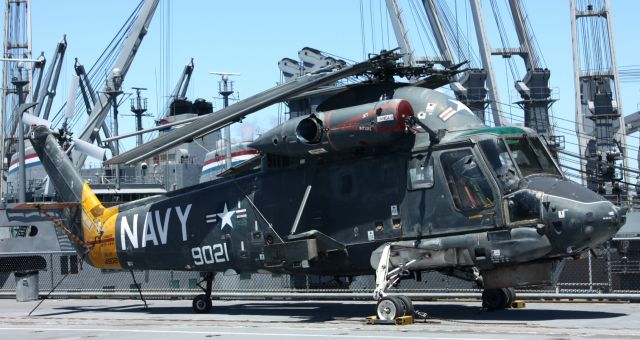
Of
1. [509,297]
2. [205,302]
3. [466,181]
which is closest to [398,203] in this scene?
[466,181]

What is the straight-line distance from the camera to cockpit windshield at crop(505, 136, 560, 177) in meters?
14.5

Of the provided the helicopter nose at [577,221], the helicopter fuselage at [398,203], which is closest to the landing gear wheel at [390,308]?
the helicopter fuselage at [398,203]

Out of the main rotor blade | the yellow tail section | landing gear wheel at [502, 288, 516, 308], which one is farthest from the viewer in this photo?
Result: the yellow tail section

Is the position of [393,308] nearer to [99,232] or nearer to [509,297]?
[509,297]

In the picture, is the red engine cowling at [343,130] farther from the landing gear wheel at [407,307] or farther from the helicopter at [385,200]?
the landing gear wheel at [407,307]

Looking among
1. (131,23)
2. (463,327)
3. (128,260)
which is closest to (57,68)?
(131,23)

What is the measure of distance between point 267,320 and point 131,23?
30.6 meters

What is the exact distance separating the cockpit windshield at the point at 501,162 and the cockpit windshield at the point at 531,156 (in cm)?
17

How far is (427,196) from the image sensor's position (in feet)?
49.0

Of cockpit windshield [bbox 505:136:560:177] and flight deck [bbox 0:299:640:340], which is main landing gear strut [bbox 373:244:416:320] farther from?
cockpit windshield [bbox 505:136:560:177]

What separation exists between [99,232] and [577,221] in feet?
35.5

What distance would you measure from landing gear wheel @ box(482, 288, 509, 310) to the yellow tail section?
26.4 feet

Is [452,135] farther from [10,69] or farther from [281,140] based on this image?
[10,69]

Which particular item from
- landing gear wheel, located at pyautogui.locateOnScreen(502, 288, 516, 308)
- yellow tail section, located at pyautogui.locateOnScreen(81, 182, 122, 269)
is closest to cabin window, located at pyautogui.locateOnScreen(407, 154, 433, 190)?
landing gear wheel, located at pyautogui.locateOnScreen(502, 288, 516, 308)
